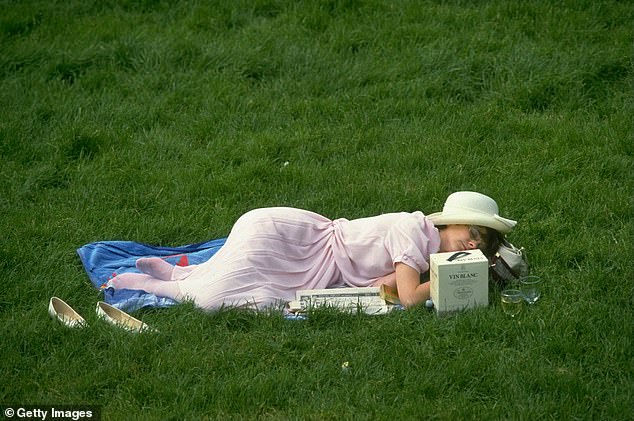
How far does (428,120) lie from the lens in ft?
26.7

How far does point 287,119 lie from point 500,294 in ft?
10.1

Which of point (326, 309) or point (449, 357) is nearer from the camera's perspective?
point (449, 357)

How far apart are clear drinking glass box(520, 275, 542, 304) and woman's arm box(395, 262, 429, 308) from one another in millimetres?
533

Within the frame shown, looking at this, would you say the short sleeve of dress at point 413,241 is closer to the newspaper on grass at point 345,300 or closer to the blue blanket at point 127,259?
the newspaper on grass at point 345,300

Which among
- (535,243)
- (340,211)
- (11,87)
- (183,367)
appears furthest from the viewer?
(11,87)

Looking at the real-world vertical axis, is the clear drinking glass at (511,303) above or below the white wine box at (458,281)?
below

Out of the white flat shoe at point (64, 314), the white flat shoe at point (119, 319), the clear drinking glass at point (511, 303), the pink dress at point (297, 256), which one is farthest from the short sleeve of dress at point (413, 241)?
the white flat shoe at point (64, 314)

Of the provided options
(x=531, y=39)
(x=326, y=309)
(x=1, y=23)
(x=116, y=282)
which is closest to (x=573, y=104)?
(x=531, y=39)

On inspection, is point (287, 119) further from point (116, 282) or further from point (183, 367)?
point (183, 367)

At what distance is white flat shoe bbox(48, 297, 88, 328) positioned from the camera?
5422 mm

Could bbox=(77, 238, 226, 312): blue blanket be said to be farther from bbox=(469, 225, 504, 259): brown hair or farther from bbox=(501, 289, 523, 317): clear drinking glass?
bbox=(501, 289, 523, 317): clear drinking glass

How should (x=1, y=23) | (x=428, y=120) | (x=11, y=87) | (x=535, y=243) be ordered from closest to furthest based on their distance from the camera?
(x=535, y=243)
(x=428, y=120)
(x=11, y=87)
(x=1, y=23)

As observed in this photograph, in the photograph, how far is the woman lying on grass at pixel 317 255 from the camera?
5688 millimetres

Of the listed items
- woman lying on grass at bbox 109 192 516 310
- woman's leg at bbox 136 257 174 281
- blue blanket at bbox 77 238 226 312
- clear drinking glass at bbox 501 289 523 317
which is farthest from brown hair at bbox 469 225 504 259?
woman's leg at bbox 136 257 174 281
